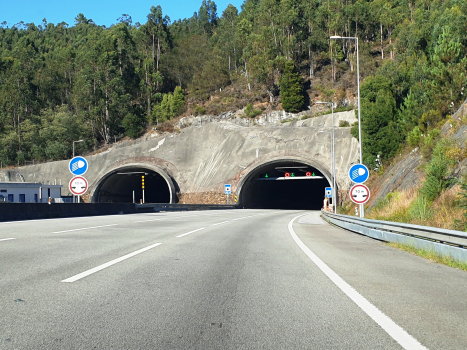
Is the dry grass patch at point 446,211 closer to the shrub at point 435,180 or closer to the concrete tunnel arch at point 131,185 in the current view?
the shrub at point 435,180

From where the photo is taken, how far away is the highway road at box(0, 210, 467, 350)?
4457 millimetres

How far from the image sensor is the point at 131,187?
74.8 meters

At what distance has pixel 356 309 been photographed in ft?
18.5

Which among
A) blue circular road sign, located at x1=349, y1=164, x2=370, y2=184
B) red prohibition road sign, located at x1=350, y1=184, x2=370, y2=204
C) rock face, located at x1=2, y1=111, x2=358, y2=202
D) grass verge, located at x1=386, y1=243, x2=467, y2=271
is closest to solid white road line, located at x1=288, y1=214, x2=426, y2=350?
grass verge, located at x1=386, y1=243, x2=467, y2=271

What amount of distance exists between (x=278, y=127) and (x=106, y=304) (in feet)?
197

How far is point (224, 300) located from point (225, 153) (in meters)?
58.1

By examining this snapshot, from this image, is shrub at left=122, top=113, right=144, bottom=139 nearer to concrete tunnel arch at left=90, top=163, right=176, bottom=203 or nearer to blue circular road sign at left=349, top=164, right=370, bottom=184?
concrete tunnel arch at left=90, top=163, right=176, bottom=203

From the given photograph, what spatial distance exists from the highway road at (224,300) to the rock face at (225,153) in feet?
147

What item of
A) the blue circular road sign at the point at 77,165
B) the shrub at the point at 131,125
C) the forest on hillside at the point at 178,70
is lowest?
the blue circular road sign at the point at 77,165

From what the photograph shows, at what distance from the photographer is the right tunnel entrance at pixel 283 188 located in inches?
2408

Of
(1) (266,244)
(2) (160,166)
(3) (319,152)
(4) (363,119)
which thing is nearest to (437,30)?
(4) (363,119)

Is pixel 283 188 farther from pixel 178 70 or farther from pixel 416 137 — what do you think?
pixel 178 70

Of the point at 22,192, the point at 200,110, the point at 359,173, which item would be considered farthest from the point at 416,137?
the point at 200,110

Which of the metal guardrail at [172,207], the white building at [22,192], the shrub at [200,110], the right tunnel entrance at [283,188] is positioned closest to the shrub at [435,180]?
the metal guardrail at [172,207]
